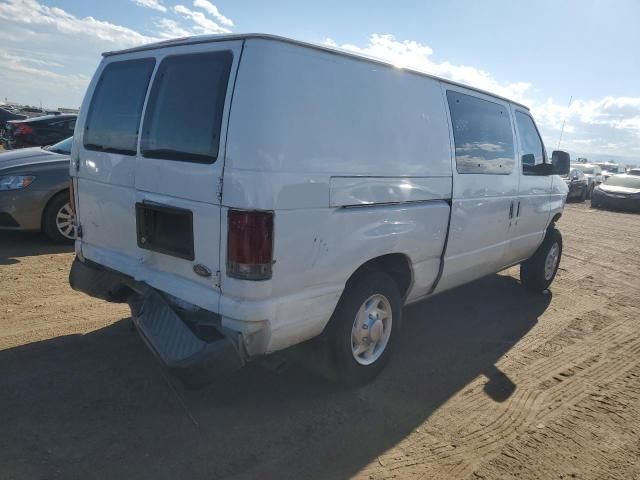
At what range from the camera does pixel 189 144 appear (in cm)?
279

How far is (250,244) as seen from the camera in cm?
256

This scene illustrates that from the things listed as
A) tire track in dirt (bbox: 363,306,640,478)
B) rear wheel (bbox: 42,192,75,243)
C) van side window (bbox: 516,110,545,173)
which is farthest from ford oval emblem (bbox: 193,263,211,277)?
rear wheel (bbox: 42,192,75,243)

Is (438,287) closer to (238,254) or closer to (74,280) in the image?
(238,254)

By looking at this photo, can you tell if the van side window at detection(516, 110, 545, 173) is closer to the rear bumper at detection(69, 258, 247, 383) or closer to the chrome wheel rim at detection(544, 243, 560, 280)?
the chrome wheel rim at detection(544, 243, 560, 280)

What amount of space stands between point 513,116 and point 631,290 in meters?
3.51

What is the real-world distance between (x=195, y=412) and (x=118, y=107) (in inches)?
84.4

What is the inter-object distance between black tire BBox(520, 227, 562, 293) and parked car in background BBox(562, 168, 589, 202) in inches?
623

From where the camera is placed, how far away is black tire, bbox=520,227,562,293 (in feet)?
19.9

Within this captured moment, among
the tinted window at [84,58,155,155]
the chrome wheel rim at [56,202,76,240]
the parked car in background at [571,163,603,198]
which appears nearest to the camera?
the tinted window at [84,58,155,155]

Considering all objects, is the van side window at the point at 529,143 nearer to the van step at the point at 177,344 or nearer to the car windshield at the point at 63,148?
the van step at the point at 177,344

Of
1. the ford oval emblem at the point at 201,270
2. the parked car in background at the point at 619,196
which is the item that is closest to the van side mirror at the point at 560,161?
the ford oval emblem at the point at 201,270

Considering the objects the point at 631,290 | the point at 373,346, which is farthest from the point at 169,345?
the point at 631,290

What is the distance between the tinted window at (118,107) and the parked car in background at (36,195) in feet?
9.95

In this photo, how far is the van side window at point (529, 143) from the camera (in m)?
5.06
